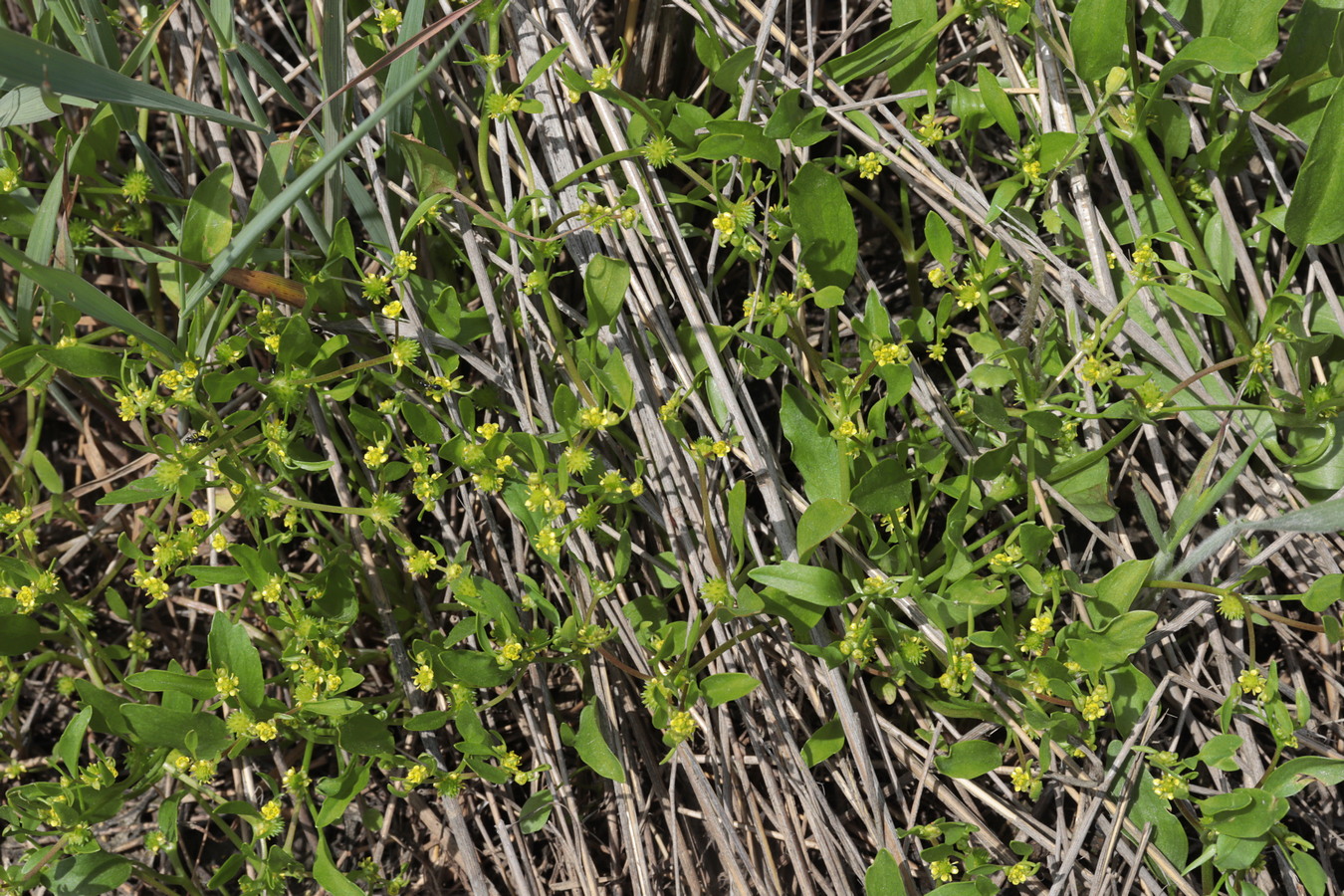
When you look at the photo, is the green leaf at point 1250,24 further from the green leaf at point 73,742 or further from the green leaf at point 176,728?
the green leaf at point 73,742

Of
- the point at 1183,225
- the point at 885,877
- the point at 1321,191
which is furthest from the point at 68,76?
the point at 1321,191

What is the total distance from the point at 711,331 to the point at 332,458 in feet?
2.24

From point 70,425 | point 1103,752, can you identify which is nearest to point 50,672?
point 70,425

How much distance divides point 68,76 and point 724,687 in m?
1.19

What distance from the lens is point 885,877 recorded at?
1403mm

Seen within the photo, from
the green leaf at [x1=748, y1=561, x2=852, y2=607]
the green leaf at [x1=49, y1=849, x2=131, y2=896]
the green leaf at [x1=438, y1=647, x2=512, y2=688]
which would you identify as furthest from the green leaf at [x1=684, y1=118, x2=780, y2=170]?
the green leaf at [x1=49, y1=849, x2=131, y2=896]

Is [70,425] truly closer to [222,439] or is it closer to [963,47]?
[222,439]

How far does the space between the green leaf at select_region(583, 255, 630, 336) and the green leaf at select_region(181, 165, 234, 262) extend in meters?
0.55

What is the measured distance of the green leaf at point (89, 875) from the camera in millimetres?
1505

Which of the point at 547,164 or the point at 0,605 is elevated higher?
the point at 547,164

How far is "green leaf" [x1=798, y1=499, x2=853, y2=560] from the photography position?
4.37ft

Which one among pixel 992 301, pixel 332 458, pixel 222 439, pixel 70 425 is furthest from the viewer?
pixel 70 425

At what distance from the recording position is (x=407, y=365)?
147 centimetres

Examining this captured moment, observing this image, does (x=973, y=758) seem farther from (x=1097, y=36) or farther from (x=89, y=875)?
(x=89, y=875)
